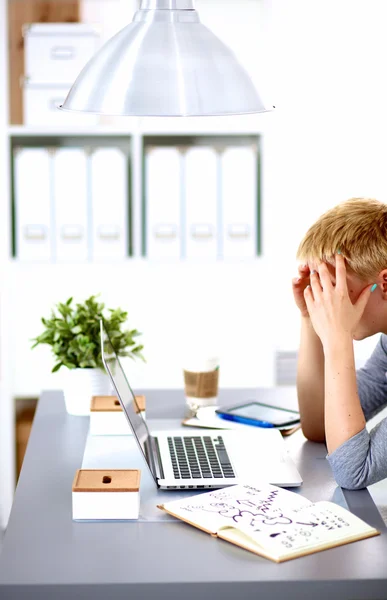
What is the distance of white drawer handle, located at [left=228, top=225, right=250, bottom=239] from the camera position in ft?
9.52

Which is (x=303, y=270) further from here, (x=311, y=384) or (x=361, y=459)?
(x=361, y=459)

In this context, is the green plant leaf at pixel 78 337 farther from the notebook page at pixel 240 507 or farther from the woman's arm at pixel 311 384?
the notebook page at pixel 240 507

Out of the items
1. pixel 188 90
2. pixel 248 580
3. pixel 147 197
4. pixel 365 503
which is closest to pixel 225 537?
pixel 248 580

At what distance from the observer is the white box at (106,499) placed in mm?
1293

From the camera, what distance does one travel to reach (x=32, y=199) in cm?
287

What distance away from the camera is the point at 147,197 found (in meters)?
2.88

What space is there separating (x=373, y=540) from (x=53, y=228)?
1.91 meters

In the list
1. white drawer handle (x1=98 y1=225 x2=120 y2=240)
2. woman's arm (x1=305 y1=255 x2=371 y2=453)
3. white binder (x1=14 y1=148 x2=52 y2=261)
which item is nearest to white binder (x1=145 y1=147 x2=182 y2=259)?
white drawer handle (x1=98 y1=225 x2=120 y2=240)

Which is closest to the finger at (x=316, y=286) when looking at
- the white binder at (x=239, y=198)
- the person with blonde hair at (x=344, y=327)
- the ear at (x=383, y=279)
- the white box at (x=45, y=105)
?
the person with blonde hair at (x=344, y=327)

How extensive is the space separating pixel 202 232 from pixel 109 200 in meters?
0.34

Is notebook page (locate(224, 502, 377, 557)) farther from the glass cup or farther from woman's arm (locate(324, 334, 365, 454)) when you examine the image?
the glass cup

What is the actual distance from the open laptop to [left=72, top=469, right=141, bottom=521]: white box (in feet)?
0.40

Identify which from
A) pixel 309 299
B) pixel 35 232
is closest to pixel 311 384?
pixel 309 299

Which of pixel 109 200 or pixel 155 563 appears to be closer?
pixel 155 563
